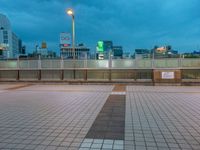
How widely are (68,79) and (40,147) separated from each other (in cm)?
1179

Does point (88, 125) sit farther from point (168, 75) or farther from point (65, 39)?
point (65, 39)

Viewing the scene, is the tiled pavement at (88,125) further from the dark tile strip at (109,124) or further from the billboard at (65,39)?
the billboard at (65,39)

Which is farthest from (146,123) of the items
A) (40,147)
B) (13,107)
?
(13,107)

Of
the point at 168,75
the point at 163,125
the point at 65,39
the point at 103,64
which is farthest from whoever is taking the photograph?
the point at 65,39

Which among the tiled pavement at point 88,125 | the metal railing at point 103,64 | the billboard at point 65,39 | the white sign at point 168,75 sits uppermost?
the billboard at point 65,39

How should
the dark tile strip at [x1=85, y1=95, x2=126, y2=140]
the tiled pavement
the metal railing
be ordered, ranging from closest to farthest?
the tiled pavement, the dark tile strip at [x1=85, y1=95, x2=126, y2=140], the metal railing

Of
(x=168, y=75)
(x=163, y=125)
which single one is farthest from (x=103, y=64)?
(x=163, y=125)

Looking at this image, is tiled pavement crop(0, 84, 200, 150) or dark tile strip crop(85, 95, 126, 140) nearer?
tiled pavement crop(0, 84, 200, 150)

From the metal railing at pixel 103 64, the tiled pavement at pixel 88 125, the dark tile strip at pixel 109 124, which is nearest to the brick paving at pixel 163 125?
the tiled pavement at pixel 88 125

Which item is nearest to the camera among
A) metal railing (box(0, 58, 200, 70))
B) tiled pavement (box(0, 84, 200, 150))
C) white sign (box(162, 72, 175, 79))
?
tiled pavement (box(0, 84, 200, 150))

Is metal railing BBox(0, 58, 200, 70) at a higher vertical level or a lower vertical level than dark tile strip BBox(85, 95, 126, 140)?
higher

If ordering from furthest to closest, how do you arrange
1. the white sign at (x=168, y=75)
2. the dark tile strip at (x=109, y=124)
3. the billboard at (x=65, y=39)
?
the billboard at (x=65, y=39) < the white sign at (x=168, y=75) < the dark tile strip at (x=109, y=124)

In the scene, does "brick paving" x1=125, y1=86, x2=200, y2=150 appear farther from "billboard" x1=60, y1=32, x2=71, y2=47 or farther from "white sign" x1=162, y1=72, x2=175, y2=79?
"billboard" x1=60, y1=32, x2=71, y2=47

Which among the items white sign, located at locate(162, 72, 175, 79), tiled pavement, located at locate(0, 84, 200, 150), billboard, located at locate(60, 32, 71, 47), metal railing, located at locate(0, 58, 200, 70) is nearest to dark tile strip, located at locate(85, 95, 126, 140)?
tiled pavement, located at locate(0, 84, 200, 150)
